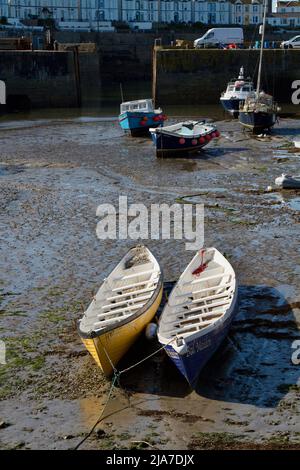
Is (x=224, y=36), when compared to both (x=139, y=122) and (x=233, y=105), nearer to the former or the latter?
(x=233, y=105)

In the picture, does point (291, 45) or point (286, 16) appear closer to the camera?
point (291, 45)

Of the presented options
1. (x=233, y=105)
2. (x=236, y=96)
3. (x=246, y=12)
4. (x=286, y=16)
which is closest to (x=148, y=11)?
(x=246, y=12)

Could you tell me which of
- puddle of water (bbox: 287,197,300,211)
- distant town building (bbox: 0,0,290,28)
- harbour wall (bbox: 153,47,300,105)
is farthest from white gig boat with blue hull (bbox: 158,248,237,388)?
distant town building (bbox: 0,0,290,28)

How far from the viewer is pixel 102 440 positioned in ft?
26.8

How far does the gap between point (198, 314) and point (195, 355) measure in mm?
1358

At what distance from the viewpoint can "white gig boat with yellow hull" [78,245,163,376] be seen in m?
9.41

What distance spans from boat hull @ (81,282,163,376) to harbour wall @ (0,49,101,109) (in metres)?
33.0

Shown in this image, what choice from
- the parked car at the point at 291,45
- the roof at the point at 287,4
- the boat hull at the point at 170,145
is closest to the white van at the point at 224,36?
the parked car at the point at 291,45

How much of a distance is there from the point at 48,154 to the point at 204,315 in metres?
17.4

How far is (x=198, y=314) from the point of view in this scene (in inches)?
410

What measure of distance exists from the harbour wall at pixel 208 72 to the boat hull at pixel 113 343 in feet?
108

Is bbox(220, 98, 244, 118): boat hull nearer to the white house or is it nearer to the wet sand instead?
the wet sand
